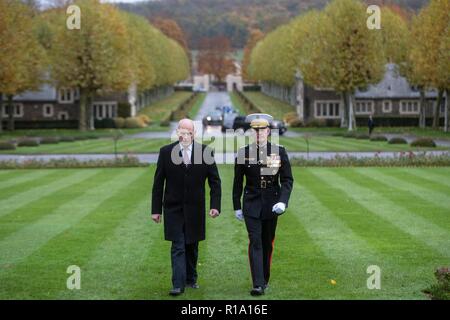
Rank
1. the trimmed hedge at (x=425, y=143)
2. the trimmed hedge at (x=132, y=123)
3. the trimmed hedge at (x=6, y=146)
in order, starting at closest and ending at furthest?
the trimmed hedge at (x=425, y=143) < the trimmed hedge at (x=6, y=146) < the trimmed hedge at (x=132, y=123)

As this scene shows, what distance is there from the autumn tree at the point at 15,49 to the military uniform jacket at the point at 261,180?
46.0 metres

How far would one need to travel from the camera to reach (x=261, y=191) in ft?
38.1

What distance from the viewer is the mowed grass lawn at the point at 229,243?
11812 millimetres

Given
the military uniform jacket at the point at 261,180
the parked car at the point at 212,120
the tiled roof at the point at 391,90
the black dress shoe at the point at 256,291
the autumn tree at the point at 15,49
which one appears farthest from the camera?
the tiled roof at the point at 391,90

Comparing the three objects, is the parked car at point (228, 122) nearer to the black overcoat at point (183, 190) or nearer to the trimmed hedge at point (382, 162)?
the trimmed hedge at point (382, 162)

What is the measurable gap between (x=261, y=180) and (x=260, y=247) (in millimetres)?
1025

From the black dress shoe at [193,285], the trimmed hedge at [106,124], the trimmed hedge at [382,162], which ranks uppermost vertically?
the trimmed hedge at [106,124]

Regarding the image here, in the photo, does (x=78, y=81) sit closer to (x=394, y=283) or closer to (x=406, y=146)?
(x=406, y=146)

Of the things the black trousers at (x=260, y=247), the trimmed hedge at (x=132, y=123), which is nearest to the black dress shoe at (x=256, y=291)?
the black trousers at (x=260, y=247)

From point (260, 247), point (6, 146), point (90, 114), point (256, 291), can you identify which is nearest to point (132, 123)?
point (90, 114)

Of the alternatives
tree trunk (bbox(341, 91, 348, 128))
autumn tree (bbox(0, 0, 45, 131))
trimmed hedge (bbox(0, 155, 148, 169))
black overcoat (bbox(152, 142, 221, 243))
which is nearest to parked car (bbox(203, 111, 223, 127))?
tree trunk (bbox(341, 91, 348, 128))

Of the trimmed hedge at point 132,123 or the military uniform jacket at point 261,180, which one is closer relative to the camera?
the military uniform jacket at point 261,180

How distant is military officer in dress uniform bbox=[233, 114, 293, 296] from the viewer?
11445mm

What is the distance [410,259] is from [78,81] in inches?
2157
